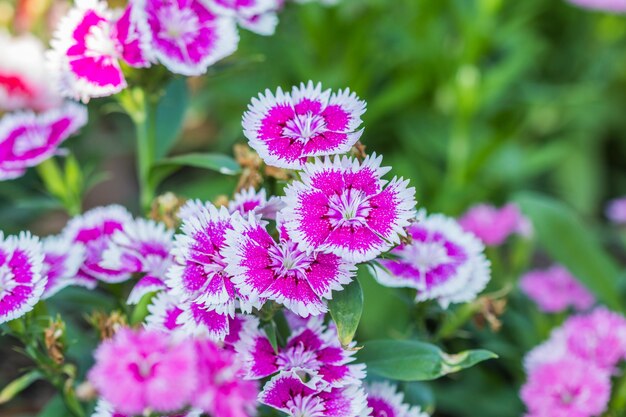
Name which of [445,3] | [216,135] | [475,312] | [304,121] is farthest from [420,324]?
[216,135]

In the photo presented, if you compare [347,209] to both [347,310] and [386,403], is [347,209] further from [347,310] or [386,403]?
[386,403]

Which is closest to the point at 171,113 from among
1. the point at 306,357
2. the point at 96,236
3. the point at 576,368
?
the point at 96,236

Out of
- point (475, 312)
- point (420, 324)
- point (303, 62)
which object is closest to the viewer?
point (420, 324)

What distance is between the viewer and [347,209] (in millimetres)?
868

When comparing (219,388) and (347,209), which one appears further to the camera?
(347,209)

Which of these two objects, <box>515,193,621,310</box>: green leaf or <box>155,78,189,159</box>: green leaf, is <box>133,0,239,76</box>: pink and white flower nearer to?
<box>155,78,189,159</box>: green leaf

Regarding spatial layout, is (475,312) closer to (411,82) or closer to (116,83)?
(116,83)

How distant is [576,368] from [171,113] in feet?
2.64

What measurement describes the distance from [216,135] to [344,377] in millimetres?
1904

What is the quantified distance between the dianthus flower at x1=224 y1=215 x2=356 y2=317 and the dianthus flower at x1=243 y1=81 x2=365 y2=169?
81 millimetres

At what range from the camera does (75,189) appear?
1434 millimetres

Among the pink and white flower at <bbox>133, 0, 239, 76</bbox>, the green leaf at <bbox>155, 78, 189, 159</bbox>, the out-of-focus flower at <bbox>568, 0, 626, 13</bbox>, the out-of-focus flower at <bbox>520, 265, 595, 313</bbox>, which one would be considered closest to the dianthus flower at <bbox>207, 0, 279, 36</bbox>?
the pink and white flower at <bbox>133, 0, 239, 76</bbox>

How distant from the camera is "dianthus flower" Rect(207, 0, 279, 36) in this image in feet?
3.87

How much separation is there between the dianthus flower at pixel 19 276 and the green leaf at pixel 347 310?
335mm
